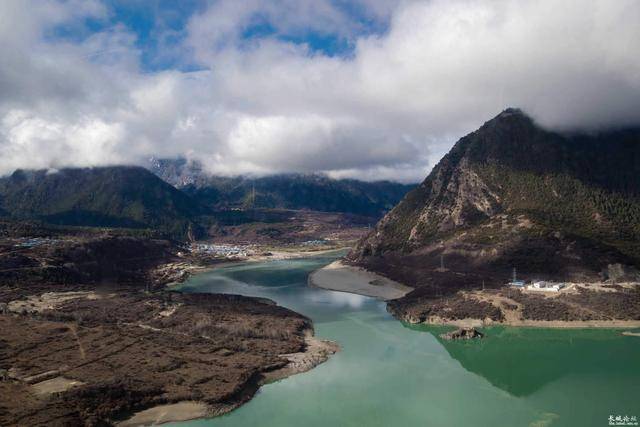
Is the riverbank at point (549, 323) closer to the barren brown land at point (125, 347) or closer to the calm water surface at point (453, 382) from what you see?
the calm water surface at point (453, 382)

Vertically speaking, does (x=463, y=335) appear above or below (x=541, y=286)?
below

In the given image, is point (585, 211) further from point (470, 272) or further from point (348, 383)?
point (348, 383)

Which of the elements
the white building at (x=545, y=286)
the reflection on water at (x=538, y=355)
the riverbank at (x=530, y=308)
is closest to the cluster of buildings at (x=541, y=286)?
the white building at (x=545, y=286)

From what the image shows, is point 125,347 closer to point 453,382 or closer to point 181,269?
point 453,382

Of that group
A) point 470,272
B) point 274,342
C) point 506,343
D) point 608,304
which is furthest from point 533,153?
point 274,342

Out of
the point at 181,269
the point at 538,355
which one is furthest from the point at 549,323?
the point at 181,269

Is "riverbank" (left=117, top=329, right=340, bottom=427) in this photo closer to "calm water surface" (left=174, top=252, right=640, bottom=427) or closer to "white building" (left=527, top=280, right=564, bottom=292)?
Result: "calm water surface" (left=174, top=252, right=640, bottom=427)
